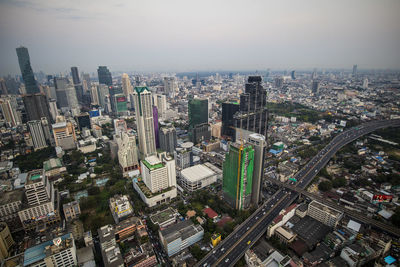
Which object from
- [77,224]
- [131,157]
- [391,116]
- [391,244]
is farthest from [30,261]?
[391,116]

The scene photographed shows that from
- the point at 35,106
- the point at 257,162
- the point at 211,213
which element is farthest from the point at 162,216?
the point at 35,106

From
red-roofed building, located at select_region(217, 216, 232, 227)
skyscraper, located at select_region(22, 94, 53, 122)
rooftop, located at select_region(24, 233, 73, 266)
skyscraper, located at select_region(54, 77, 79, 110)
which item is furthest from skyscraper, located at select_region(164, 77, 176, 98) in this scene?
rooftop, located at select_region(24, 233, 73, 266)

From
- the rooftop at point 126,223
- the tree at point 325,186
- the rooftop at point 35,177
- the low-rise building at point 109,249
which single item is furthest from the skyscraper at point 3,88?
the tree at point 325,186

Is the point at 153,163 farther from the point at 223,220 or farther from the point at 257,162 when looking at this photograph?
the point at 257,162

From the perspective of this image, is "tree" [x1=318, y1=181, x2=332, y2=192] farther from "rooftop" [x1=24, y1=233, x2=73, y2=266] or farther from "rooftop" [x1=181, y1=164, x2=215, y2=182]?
"rooftop" [x1=24, y1=233, x2=73, y2=266]

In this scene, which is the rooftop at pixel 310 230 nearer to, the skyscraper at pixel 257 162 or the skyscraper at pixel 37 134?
the skyscraper at pixel 257 162

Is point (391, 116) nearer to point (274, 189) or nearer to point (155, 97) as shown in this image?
point (274, 189)

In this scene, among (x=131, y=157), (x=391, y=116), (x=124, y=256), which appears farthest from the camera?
(x=391, y=116)
